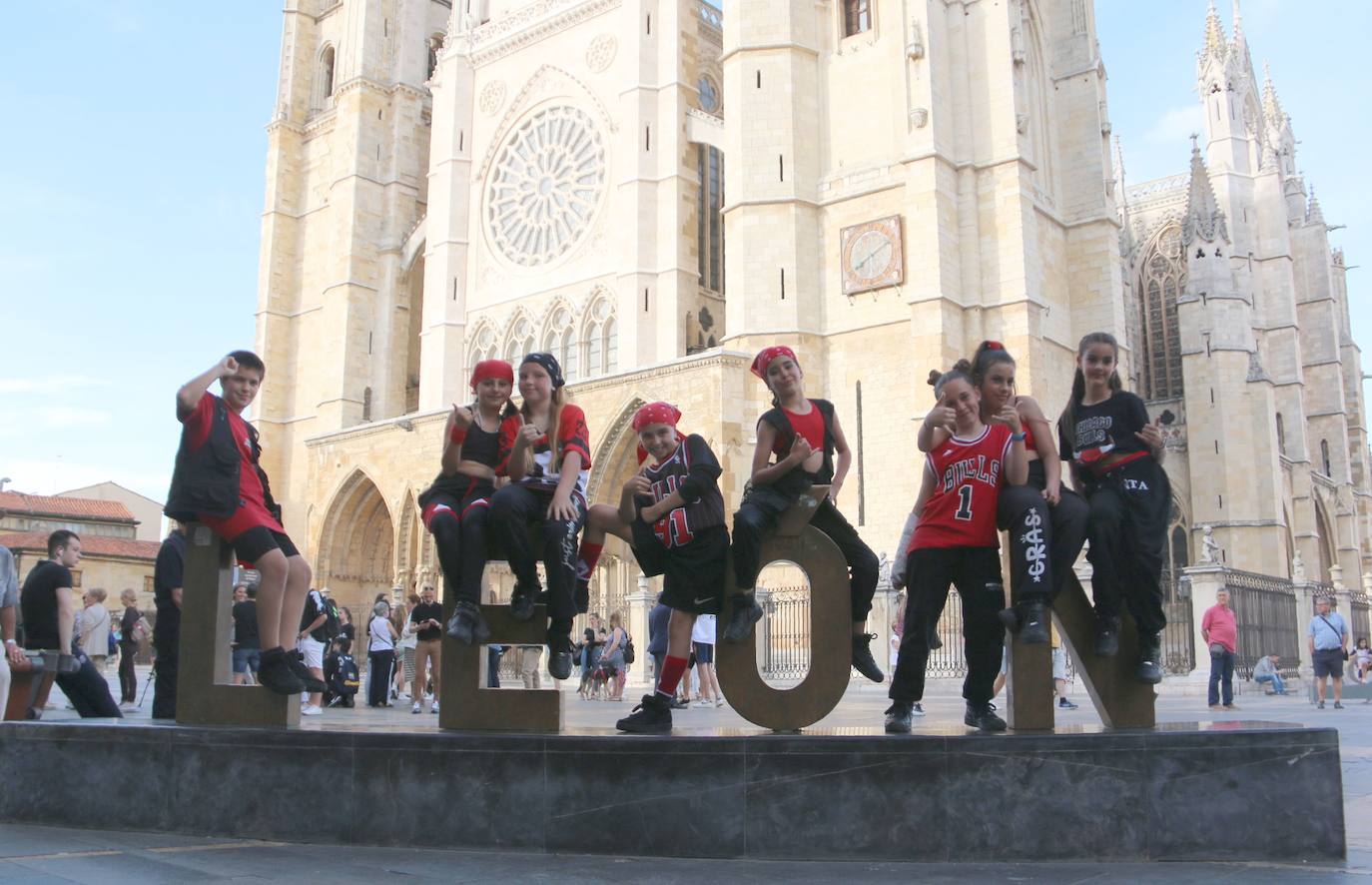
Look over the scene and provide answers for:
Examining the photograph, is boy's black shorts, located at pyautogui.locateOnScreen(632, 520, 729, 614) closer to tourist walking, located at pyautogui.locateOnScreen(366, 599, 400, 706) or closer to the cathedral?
tourist walking, located at pyautogui.locateOnScreen(366, 599, 400, 706)

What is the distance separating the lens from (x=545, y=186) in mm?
Answer: 27453

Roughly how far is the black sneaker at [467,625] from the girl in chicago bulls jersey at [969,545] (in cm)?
153

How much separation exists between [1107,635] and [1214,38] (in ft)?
112

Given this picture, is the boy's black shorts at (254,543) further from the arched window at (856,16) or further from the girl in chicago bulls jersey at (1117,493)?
the arched window at (856,16)

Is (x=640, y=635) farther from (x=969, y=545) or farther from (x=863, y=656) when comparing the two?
(x=969, y=545)

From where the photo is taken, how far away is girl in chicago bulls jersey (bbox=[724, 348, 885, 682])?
14.2 feet

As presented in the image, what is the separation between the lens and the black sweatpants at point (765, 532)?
171 inches

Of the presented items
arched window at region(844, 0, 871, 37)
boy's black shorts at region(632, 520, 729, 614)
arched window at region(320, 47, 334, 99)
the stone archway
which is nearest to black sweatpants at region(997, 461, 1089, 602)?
boy's black shorts at region(632, 520, 729, 614)

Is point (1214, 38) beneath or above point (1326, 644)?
above

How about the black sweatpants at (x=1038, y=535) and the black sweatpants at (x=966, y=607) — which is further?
the black sweatpants at (x=966, y=607)

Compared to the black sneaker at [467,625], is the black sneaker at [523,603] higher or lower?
higher

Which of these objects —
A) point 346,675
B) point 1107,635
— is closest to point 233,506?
point 1107,635

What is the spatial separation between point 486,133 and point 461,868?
26.9 metres

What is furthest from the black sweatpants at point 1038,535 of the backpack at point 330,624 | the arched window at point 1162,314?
the arched window at point 1162,314
